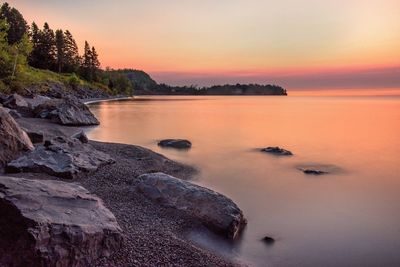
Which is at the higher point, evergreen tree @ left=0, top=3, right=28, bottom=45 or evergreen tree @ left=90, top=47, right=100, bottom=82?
evergreen tree @ left=0, top=3, right=28, bottom=45

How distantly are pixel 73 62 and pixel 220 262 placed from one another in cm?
12254

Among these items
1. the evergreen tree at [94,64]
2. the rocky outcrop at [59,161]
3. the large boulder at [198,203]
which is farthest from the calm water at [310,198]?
the evergreen tree at [94,64]

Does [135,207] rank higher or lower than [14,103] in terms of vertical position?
lower

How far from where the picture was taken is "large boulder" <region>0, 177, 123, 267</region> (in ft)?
17.2

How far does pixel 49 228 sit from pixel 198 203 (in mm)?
4705

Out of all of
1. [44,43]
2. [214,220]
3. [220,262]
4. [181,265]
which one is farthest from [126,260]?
[44,43]

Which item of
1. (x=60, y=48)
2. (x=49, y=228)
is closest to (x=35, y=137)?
(x=49, y=228)

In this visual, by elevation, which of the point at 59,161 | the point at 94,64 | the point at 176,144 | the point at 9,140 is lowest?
the point at 176,144

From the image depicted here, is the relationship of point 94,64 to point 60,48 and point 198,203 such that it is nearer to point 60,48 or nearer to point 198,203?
point 60,48

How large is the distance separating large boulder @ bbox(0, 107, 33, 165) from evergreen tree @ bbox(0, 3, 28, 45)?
102735 millimetres

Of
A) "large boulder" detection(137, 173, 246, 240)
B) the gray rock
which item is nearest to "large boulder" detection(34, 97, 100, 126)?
the gray rock

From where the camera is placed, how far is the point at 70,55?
115 metres

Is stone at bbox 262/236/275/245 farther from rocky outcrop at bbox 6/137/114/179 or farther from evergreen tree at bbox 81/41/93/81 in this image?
evergreen tree at bbox 81/41/93/81

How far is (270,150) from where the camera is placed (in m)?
23.2
